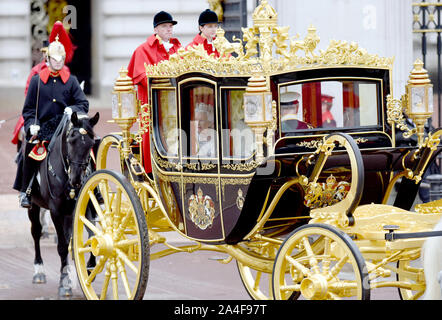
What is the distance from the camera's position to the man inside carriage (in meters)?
8.44

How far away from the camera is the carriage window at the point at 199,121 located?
20.6ft

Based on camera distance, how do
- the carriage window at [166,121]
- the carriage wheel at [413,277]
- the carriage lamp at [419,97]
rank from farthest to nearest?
the carriage window at [166,121], the carriage lamp at [419,97], the carriage wheel at [413,277]

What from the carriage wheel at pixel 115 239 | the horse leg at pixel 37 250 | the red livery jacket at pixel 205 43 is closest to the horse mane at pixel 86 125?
the carriage wheel at pixel 115 239

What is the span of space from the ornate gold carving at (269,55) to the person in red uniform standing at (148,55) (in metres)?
0.97

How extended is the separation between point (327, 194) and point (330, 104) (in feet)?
2.21

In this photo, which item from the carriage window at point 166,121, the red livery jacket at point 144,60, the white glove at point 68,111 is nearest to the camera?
the carriage window at point 166,121

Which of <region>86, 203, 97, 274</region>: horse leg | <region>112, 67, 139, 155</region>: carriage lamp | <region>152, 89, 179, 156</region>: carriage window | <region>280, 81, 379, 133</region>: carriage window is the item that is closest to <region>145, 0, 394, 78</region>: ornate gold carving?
<region>280, 81, 379, 133</region>: carriage window

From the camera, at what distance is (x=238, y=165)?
19.8 feet

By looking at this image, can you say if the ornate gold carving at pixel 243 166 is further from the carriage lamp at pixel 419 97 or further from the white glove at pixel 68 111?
the white glove at pixel 68 111

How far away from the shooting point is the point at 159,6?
20.3 metres

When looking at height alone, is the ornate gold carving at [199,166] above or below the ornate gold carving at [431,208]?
above
